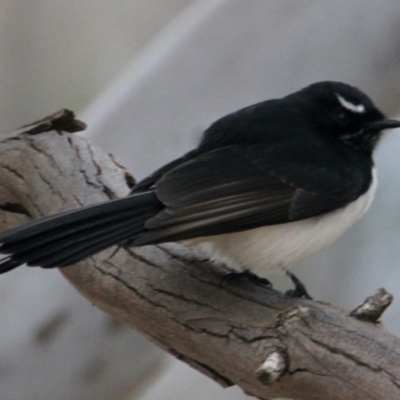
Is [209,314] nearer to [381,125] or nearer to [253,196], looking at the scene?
[253,196]

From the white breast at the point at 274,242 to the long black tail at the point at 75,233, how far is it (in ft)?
0.84

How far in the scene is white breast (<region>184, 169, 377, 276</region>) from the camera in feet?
7.88

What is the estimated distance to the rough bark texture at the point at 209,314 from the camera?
1.96 meters

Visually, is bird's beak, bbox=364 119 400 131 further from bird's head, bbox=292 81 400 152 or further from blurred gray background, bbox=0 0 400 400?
blurred gray background, bbox=0 0 400 400

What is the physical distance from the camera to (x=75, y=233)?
6.76ft

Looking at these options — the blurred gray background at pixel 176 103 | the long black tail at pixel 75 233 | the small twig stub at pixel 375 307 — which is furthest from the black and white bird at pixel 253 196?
the blurred gray background at pixel 176 103

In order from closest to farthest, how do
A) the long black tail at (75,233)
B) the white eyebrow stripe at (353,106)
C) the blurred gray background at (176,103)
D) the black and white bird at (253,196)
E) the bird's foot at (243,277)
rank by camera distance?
1. the long black tail at (75,233)
2. the black and white bird at (253,196)
3. the bird's foot at (243,277)
4. the white eyebrow stripe at (353,106)
5. the blurred gray background at (176,103)

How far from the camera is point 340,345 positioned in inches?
78.8

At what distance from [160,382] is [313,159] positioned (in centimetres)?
217

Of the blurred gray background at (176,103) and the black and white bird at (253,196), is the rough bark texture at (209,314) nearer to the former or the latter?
the black and white bird at (253,196)

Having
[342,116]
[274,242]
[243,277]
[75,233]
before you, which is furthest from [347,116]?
[75,233]

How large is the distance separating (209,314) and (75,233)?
473 mm

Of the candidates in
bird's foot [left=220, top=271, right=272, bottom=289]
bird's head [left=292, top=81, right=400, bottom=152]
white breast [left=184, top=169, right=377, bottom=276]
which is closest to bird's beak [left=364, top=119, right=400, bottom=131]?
bird's head [left=292, top=81, right=400, bottom=152]

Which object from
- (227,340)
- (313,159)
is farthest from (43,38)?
(227,340)
